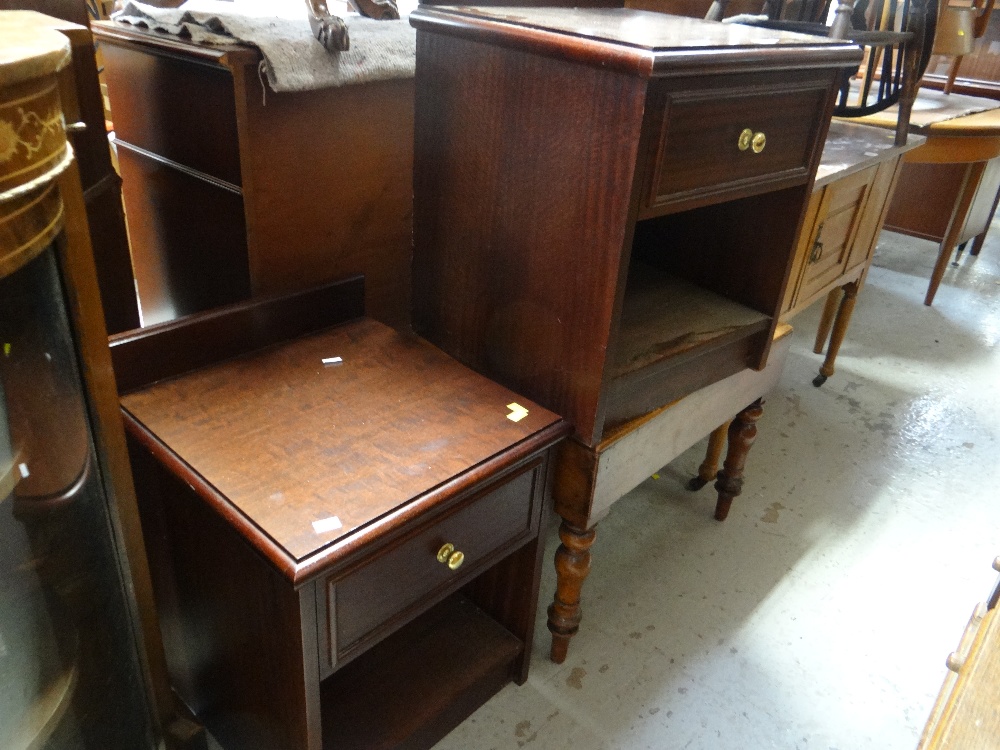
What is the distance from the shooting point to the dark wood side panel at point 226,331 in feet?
3.41

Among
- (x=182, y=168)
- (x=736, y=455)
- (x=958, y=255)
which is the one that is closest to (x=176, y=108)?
(x=182, y=168)

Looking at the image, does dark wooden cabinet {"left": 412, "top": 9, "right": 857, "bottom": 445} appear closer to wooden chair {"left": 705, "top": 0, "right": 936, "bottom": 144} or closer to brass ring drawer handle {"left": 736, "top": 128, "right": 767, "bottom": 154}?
brass ring drawer handle {"left": 736, "top": 128, "right": 767, "bottom": 154}

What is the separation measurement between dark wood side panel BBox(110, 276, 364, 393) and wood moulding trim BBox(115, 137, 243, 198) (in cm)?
19

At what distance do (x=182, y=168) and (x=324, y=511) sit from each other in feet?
2.36

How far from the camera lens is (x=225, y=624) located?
3.38 ft

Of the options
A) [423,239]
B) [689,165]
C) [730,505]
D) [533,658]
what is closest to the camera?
[689,165]

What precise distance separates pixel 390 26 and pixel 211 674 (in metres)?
1.05

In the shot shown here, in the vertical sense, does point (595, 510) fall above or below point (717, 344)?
below

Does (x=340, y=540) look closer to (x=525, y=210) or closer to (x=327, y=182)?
(x=525, y=210)

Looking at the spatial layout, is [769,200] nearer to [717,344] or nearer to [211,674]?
[717,344]

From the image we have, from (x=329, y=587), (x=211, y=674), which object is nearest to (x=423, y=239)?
(x=329, y=587)

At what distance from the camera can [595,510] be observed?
1.18m

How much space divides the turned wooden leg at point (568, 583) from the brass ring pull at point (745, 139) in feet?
1.96

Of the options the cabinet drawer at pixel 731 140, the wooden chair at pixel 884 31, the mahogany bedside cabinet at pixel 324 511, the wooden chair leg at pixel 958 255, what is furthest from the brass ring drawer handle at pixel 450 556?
the wooden chair leg at pixel 958 255
